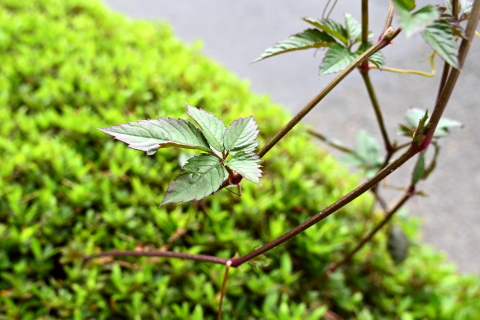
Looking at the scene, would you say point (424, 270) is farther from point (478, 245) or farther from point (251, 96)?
point (478, 245)

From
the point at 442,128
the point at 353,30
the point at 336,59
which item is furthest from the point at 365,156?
the point at 336,59

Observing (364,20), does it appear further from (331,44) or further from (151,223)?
(151,223)

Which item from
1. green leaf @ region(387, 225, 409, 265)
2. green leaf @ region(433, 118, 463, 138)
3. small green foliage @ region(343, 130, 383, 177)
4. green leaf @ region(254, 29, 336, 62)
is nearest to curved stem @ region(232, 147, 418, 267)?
green leaf @ region(254, 29, 336, 62)

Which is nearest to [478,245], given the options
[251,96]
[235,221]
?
[251,96]

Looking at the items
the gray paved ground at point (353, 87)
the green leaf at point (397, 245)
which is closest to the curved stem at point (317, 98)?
the green leaf at point (397, 245)

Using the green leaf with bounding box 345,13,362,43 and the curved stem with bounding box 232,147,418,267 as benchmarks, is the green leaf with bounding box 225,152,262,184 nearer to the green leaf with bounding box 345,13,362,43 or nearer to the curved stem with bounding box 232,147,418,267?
the curved stem with bounding box 232,147,418,267
